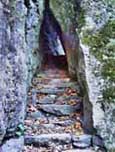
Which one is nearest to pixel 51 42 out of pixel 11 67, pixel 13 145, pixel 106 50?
pixel 106 50

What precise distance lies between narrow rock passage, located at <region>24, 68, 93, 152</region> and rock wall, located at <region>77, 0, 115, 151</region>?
30cm

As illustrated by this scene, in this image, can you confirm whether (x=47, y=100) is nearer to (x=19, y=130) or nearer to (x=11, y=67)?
(x=19, y=130)

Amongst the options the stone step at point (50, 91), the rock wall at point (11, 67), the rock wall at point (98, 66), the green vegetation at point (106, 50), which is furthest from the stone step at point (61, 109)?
the rock wall at point (11, 67)

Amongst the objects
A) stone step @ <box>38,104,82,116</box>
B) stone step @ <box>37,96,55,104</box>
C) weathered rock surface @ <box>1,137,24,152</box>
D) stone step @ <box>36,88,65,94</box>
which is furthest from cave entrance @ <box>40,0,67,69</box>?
weathered rock surface @ <box>1,137,24,152</box>

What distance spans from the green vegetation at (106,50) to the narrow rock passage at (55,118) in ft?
2.45

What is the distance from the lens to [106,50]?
16.8 feet

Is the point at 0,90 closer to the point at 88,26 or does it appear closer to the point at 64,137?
the point at 64,137

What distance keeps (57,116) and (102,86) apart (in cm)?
106

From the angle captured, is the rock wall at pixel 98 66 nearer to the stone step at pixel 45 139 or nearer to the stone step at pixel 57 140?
the stone step at pixel 57 140

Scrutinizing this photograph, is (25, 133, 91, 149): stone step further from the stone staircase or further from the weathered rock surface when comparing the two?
the weathered rock surface

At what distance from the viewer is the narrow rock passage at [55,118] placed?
457 cm

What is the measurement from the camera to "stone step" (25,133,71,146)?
179 inches

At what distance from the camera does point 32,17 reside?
237 inches

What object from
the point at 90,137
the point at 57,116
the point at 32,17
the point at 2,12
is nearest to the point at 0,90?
the point at 2,12
